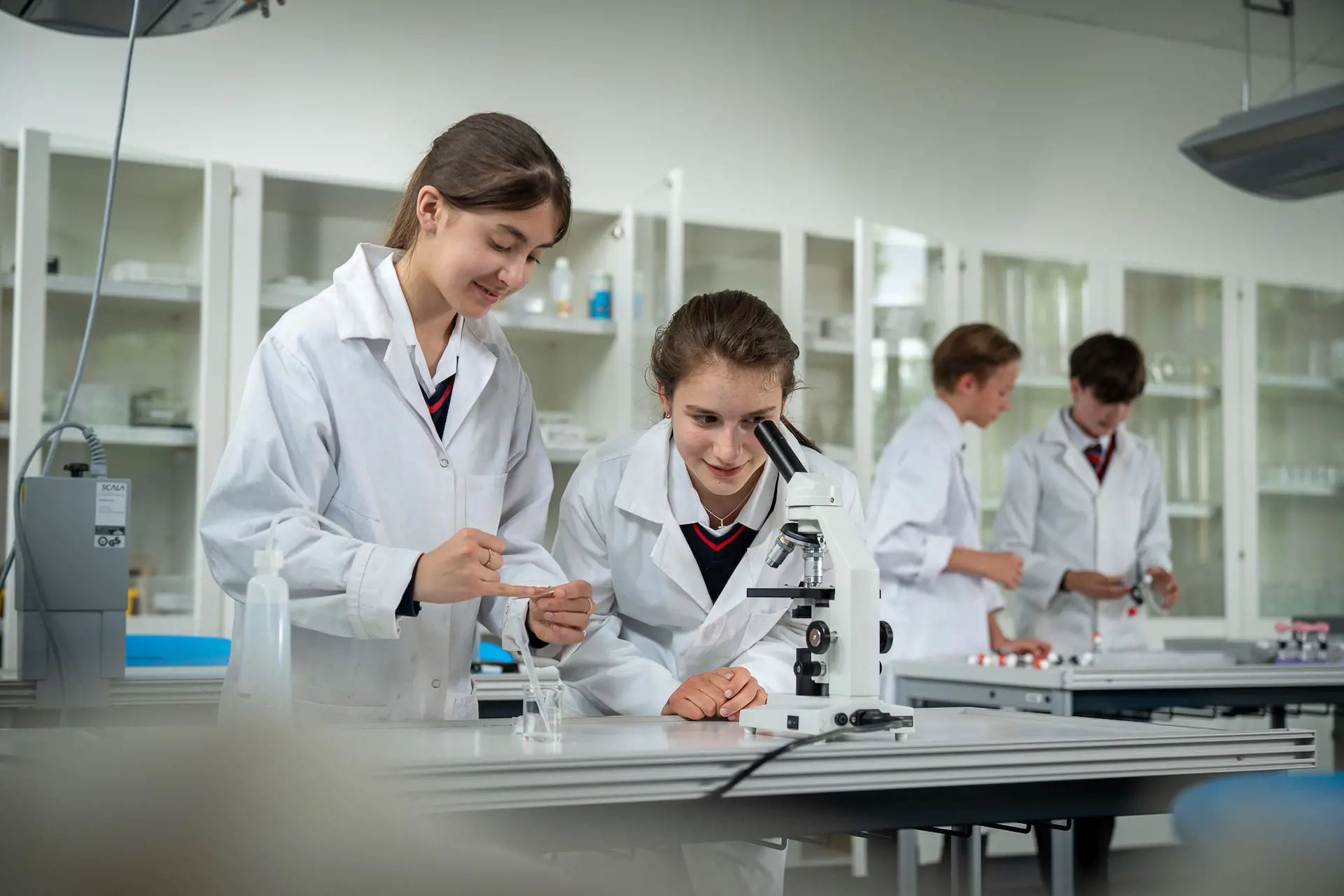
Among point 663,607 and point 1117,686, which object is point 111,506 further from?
point 1117,686

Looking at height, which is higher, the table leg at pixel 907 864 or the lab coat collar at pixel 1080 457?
the lab coat collar at pixel 1080 457

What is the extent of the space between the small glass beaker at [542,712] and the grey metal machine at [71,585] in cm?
86

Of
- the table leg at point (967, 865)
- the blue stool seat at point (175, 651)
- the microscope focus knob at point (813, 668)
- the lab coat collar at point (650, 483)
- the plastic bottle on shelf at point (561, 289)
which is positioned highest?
→ the plastic bottle on shelf at point (561, 289)

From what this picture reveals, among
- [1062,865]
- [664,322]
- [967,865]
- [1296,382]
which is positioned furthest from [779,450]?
[1296,382]

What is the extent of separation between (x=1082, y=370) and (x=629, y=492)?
226cm

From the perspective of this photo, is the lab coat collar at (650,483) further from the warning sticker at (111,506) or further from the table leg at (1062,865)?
the table leg at (1062,865)

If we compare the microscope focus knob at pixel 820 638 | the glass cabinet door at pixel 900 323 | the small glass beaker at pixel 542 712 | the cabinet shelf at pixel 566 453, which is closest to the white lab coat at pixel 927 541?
the glass cabinet door at pixel 900 323

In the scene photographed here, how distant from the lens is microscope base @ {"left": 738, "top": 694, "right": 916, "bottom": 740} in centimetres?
138

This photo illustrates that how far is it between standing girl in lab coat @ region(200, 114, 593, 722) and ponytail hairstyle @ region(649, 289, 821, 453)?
9.1 inches

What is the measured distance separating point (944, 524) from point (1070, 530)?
1.86 ft

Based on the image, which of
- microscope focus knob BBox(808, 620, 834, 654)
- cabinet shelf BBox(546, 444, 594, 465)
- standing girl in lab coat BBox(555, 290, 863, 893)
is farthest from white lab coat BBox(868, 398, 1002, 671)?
microscope focus knob BBox(808, 620, 834, 654)

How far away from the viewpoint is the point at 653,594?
6.05ft

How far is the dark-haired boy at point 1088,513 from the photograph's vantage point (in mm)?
3656

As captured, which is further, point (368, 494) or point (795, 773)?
point (368, 494)
